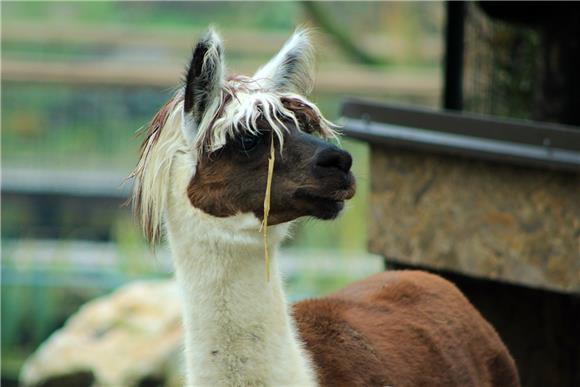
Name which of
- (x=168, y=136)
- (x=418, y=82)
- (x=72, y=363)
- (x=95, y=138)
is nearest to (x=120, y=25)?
(x=95, y=138)

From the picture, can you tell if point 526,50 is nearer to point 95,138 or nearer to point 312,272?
point 312,272

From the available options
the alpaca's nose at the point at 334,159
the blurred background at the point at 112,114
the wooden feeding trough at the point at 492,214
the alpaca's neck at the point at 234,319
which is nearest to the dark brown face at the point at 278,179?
the alpaca's nose at the point at 334,159

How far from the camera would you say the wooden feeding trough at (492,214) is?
5746mm

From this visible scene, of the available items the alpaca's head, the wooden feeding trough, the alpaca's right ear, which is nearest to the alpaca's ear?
the alpaca's head

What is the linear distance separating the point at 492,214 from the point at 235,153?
2182mm

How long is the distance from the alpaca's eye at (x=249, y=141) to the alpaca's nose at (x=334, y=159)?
0.24m

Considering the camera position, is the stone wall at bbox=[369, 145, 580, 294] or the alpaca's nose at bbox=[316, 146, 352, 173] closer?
the alpaca's nose at bbox=[316, 146, 352, 173]

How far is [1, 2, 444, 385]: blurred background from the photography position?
10984 mm

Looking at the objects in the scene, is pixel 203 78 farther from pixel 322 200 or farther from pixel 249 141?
pixel 322 200

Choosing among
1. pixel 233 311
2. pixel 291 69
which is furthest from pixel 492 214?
pixel 233 311

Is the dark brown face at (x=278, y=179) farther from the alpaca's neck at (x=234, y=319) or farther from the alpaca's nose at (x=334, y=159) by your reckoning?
the alpaca's neck at (x=234, y=319)

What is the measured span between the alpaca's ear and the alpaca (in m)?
0.08

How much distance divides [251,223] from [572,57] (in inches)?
153

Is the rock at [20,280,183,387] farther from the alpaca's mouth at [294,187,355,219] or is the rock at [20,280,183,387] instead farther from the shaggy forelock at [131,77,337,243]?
the alpaca's mouth at [294,187,355,219]
